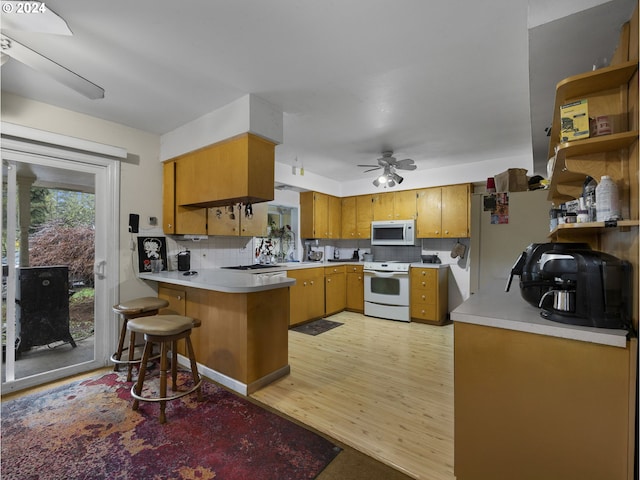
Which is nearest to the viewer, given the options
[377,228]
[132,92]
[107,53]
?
[107,53]

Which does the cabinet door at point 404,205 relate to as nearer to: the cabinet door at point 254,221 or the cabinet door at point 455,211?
the cabinet door at point 455,211

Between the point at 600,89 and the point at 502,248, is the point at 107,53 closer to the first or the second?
the point at 600,89

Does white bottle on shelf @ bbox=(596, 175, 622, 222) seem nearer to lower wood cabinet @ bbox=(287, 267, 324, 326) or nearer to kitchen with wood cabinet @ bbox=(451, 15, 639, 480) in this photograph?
kitchen with wood cabinet @ bbox=(451, 15, 639, 480)

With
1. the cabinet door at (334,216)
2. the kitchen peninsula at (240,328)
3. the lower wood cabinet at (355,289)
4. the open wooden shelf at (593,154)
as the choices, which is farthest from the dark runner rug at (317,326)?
the open wooden shelf at (593,154)

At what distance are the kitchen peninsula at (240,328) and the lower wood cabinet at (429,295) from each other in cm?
255

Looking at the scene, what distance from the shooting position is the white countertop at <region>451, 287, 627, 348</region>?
3.28 feet

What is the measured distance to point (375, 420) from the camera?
195 centimetres

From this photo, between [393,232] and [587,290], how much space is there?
12.6ft

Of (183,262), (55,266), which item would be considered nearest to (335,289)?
(183,262)

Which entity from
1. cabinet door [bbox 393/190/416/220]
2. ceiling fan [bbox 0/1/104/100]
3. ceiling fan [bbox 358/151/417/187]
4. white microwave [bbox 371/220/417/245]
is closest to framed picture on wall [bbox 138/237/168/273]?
ceiling fan [bbox 0/1/104/100]

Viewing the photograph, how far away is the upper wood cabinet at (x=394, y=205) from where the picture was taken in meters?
4.84

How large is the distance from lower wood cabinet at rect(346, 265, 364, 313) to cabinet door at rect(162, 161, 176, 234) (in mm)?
2995

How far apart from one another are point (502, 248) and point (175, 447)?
328 centimetres

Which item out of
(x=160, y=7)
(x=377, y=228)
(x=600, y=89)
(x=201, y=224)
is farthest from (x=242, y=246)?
(x=600, y=89)
